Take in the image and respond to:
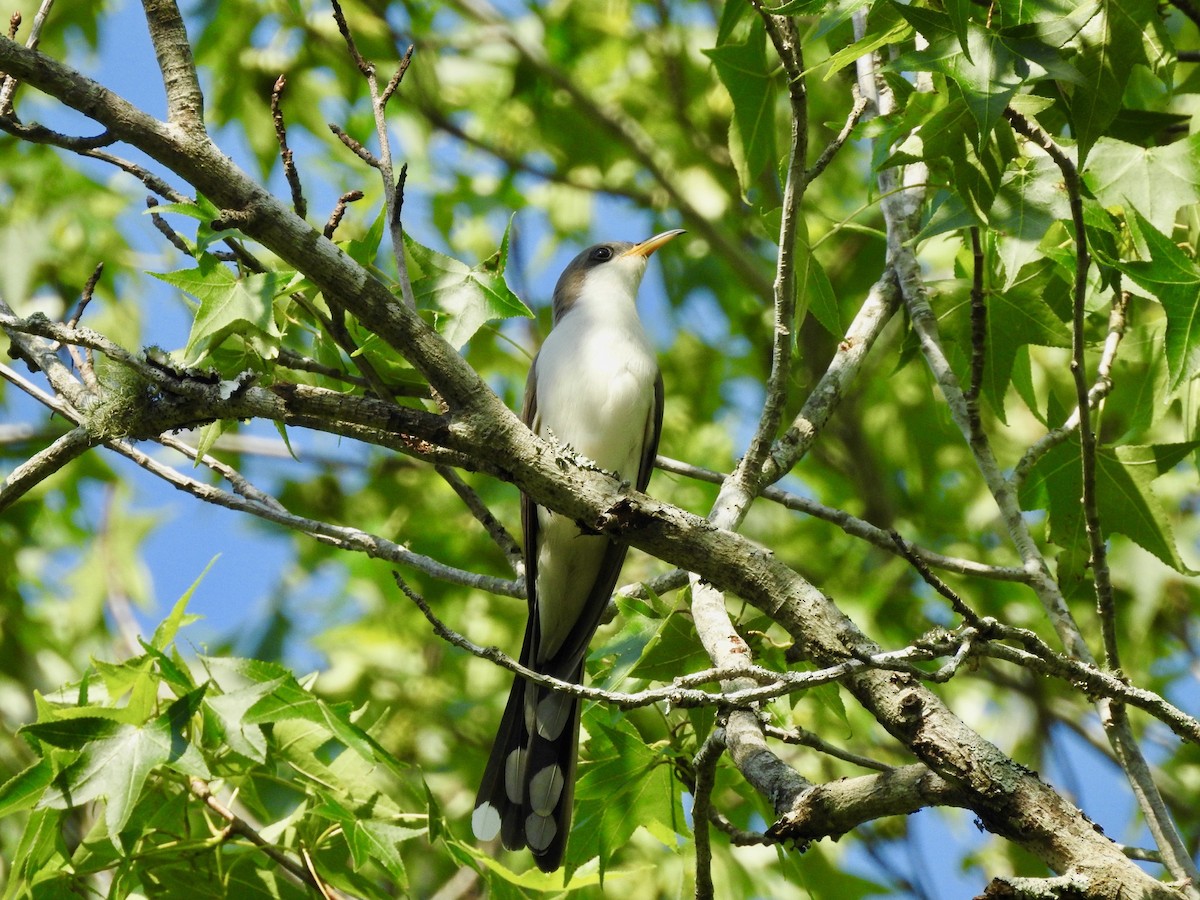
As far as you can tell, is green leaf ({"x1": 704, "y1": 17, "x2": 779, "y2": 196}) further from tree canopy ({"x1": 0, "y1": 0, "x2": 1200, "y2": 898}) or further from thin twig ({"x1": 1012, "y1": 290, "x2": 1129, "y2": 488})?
thin twig ({"x1": 1012, "y1": 290, "x2": 1129, "y2": 488})

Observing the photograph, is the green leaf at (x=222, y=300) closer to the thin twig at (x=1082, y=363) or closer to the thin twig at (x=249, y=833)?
the thin twig at (x=249, y=833)

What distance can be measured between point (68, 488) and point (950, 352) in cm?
599

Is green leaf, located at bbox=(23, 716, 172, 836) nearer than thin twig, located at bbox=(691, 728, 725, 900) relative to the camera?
No

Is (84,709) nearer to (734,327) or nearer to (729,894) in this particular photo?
(729,894)

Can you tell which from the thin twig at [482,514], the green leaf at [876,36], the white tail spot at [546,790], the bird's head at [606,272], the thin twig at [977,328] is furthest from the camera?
the bird's head at [606,272]

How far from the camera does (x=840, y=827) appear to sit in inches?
104

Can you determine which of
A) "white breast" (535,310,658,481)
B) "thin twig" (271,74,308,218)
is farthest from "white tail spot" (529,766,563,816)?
"thin twig" (271,74,308,218)

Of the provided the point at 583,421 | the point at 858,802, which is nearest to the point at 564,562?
the point at 583,421

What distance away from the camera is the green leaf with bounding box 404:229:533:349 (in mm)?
3684

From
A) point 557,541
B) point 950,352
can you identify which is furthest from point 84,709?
point 950,352

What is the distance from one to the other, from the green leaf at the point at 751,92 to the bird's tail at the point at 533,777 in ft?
6.93

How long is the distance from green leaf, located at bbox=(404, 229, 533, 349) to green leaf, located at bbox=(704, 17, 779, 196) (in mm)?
958

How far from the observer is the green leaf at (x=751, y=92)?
161 inches

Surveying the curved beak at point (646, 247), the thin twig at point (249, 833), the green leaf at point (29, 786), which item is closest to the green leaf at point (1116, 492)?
the thin twig at point (249, 833)
